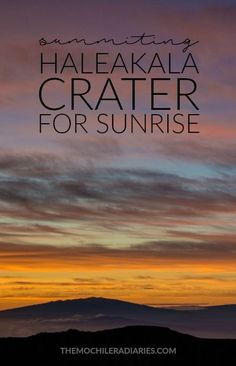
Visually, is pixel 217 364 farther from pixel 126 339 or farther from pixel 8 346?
pixel 8 346

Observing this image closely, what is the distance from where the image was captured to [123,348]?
60.6m

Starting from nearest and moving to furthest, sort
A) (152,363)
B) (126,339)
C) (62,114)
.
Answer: (62,114)
(152,363)
(126,339)

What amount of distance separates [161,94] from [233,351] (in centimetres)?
1927

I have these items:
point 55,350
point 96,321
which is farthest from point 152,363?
point 96,321

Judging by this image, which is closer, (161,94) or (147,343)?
(161,94)

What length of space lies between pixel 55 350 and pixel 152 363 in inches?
288

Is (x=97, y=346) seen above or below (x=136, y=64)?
below

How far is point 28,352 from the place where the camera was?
195ft

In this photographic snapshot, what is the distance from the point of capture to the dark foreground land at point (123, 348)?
5744 centimetres

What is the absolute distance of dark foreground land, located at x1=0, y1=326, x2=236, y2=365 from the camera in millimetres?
57438

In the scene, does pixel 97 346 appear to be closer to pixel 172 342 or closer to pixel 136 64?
pixel 172 342

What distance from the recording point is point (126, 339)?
61375 mm

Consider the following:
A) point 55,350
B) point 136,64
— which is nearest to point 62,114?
point 136,64

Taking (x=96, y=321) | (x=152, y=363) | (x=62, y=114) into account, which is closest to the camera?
(x=62, y=114)
